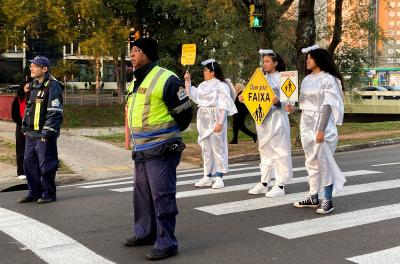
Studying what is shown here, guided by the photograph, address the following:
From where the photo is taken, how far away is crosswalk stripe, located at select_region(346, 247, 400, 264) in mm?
5008

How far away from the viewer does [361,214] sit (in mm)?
6824

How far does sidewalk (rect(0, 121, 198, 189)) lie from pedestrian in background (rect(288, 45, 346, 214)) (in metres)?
5.63

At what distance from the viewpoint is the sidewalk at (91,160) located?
11651 millimetres

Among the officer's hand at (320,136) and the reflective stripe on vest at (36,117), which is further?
the reflective stripe on vest at (36,117)

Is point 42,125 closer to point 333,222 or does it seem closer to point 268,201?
point 268,201

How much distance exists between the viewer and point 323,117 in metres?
6.70

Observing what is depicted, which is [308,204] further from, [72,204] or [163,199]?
[72,204]

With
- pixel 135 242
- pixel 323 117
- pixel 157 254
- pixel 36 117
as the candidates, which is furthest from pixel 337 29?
pixel 157 254

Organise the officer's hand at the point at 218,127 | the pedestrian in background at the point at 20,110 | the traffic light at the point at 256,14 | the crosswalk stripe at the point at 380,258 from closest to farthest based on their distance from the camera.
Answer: the crosswalk stripe at the point at 380,258
the officer's hand at the point at 218,127
the pedestrian in background at the point at 20,110
the traffic light at the point at 256,14

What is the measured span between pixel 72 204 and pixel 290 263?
387 cm

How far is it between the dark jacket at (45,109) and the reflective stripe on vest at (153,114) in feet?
9.25

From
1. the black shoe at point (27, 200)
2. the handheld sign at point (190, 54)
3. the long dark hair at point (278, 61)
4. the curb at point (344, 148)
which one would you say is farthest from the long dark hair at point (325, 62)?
the curb at point (344, 148)

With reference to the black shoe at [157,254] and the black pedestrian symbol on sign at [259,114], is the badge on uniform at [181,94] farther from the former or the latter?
the black pedestrian symbol on sign at [259,114]

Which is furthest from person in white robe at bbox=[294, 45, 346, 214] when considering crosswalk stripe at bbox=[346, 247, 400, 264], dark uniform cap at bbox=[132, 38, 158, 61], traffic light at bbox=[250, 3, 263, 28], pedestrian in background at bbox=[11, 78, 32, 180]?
traffic light at bbox=[250, 3, 263, 28]
